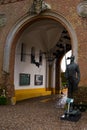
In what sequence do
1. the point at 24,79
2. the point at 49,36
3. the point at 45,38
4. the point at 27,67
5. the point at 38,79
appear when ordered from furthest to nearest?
the point at 38,79, the point at 45,38, the point at 49,36, the point at 27,67, the point at 24,79

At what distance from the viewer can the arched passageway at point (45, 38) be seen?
13651 millimetres

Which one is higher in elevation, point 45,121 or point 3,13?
point 3,13

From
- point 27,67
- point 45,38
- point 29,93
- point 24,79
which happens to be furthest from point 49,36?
point 29,93

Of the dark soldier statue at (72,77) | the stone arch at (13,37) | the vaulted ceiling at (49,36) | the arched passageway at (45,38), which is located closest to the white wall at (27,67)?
the arched passageway at (45,38)

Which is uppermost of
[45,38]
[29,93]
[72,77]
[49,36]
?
[49,36]

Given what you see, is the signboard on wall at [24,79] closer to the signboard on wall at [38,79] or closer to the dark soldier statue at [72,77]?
the signboard on wall at [38,79]

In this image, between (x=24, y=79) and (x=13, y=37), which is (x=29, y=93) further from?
(x=13, y=37)

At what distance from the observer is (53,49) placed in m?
23.0

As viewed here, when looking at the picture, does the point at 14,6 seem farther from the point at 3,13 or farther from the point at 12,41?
the point at 12,41

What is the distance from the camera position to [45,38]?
20.2m

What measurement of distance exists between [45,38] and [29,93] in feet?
15.4

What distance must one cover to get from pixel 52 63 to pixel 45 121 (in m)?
15.4

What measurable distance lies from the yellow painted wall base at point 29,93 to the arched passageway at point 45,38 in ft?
2.93

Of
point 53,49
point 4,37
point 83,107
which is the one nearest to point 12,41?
point 4,37
